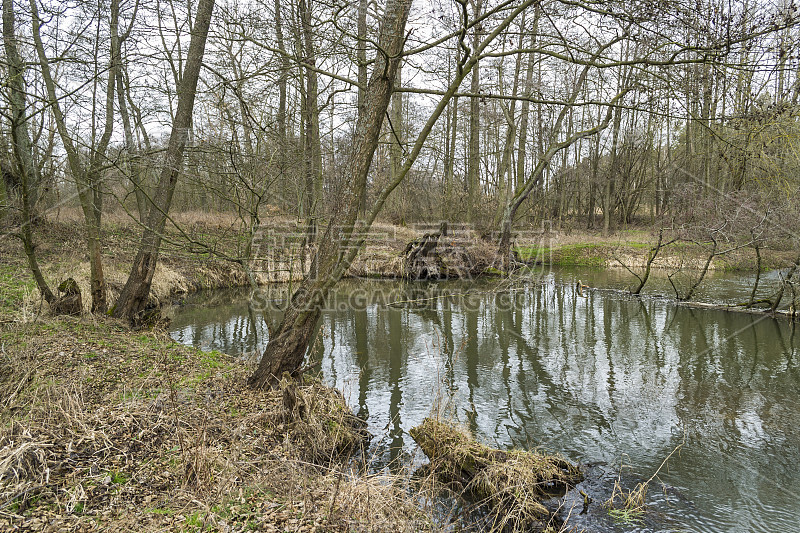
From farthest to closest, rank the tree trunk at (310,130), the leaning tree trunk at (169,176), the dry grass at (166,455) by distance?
the leaning tree trunk at (169,176)
the tree trunk at (310,130)
the dry grass at (166,455)

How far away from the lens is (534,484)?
13.5 feet

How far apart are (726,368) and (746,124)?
508 centimetres

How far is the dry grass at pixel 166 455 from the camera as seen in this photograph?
9.66 feet

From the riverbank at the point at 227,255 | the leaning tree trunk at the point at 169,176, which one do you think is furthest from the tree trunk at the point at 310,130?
the leaning tree trunk at the point at 169,176

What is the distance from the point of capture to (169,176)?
23.6 feet

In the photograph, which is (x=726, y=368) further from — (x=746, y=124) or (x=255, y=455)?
(x=255, y=455)

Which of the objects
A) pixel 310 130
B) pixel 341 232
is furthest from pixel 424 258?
pixel 341 232

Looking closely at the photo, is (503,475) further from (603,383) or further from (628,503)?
(603,383)

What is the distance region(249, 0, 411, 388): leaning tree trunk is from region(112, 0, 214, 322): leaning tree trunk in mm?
1852

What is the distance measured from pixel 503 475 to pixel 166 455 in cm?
279

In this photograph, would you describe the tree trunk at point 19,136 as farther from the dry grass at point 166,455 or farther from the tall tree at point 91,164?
the dry grass at point 166,455

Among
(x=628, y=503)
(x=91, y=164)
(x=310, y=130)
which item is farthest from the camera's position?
(x=310, y=130)

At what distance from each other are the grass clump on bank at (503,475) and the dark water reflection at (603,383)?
0.39 metres

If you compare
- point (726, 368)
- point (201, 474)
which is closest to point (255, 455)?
point (201, 474)
